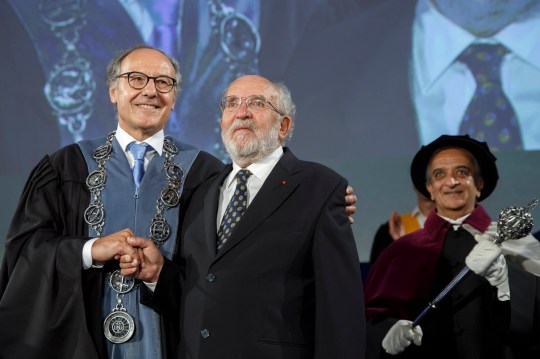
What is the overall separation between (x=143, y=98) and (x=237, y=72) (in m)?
2.80

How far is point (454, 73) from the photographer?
602cm

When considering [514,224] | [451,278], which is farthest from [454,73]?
[514,224]

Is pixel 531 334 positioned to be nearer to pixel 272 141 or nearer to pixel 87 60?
pixel 272 141

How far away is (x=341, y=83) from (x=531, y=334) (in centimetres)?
292

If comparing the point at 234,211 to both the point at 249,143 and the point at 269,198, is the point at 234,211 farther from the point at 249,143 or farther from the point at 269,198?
the point at 249,143

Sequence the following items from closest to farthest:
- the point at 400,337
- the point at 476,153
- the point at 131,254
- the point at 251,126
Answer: the point at 131,254 → the point at 251,126 → the point at 400,337 → the point at 476,153

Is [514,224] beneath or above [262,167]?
beneath

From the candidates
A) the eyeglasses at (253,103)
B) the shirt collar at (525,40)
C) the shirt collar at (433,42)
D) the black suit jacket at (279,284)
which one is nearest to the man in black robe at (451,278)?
the black suit jacket at (279,284)

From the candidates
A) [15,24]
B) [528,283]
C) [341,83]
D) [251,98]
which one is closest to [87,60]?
[15,24]

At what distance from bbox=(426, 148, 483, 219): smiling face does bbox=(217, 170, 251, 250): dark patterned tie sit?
4.48 ft

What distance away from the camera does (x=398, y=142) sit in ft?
20.0

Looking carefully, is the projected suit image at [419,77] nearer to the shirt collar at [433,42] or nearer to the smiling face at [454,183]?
the shirt collar at [433,42]

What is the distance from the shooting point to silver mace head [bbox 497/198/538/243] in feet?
12.4

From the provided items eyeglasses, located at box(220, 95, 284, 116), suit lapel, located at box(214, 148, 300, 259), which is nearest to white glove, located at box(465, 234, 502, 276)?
suit lapel, located at box(214, 148, 300, 259)
